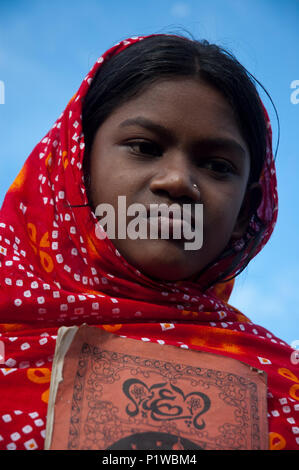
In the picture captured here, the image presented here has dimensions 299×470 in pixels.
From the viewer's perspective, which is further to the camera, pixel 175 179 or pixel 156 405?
pixel 175 179

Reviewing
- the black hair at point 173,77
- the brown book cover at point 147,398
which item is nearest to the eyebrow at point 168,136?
the black hair at point 173,77

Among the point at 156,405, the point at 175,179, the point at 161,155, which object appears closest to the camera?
the point at 156,405

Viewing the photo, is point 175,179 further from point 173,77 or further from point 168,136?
point 173,77

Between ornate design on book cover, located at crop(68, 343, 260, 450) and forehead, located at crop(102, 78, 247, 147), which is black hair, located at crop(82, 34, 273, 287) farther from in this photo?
ornate design on book cover, located at crop(68, 343, 260, 450)

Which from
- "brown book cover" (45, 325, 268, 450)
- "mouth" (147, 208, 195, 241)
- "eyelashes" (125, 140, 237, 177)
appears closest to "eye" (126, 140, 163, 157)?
"eyelashes" (125, 140, 237, 177)

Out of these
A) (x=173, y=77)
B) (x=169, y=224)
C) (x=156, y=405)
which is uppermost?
(x=173, y=77)

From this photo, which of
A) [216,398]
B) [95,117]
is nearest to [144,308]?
[216,398]

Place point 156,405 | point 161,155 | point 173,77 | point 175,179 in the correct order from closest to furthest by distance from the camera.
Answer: point 156,405, point 175,179, point 161,155, point 173,77

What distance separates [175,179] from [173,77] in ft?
1.43

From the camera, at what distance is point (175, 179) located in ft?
4.87

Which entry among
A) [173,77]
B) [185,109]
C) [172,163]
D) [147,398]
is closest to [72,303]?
[147,398]

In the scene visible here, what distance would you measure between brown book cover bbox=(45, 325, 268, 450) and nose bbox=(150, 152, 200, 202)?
0.45 metres

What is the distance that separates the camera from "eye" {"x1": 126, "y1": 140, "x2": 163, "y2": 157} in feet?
5.24

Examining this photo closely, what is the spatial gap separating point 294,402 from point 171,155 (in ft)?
2.64
